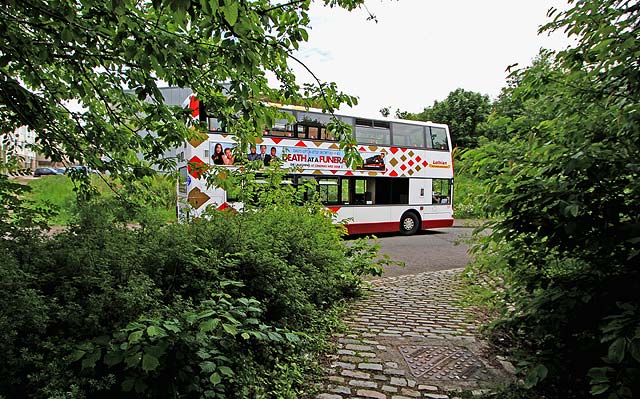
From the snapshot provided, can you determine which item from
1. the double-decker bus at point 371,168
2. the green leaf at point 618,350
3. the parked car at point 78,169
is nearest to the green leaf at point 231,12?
the green leaf at point 618,350

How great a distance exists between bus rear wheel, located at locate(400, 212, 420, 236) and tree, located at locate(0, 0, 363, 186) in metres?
11.4

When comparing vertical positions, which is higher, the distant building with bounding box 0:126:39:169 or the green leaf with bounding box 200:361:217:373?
the distant building with bounding box 0:126:39:169

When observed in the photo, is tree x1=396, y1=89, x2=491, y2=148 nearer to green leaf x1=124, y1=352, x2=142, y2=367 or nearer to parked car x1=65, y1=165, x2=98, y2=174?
parked car x1=65, y1=165, x2=98, y2=174

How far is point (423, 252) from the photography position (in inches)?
427

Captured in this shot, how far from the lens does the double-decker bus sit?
38.2ft

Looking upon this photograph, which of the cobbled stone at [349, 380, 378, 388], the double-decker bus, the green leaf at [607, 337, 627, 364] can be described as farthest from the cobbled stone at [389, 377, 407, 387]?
the double-decker bus

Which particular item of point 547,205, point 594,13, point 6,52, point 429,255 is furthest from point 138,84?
point 429,255

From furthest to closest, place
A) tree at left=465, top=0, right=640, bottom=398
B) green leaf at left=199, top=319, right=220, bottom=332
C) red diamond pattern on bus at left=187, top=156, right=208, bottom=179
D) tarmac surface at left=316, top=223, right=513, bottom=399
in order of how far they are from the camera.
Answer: red diamond pattern on bus at left=187, top=156, right=208, bottom=179, tarmac surface at left=316, top=223, right=513, bottom=399, tree at left=465, top=0, right=640, bottom=398, green leaf at left=199, top=319, right=220, bottom=332

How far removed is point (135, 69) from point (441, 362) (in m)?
3.63

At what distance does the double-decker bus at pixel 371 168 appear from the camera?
1163 centimetres

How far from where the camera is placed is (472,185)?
3.63 m

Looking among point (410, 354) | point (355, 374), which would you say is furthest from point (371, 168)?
point (355, 374)

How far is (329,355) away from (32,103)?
10.9ft

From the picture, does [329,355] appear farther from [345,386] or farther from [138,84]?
[138,84]
